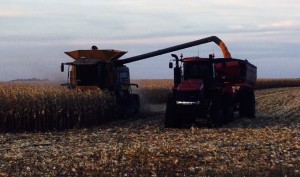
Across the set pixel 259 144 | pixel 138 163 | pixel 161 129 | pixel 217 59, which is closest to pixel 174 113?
pixel 161 129

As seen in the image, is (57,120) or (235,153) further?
(57,120)

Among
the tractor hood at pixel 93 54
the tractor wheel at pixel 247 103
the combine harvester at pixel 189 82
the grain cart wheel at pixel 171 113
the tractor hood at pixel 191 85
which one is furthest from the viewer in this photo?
the tractor hood at pixel 93 54

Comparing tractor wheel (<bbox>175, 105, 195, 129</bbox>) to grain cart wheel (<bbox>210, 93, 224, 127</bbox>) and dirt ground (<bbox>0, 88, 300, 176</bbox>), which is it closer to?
dirt ground (<bbox>0, 88, 300, 176</bbox>)

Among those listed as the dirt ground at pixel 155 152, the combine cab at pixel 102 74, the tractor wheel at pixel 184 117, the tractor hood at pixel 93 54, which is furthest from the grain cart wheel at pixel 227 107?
the tractor hood at pixel 93 54

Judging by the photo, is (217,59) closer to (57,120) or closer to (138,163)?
(57,120)

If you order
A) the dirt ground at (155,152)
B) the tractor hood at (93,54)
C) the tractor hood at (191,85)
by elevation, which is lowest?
the dirt ground at (155,152)

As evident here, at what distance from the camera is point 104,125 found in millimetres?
26438

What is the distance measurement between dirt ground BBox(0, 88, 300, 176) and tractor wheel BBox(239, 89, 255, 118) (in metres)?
5.24

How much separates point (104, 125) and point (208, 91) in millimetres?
4754

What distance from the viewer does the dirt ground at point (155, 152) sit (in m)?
13.5

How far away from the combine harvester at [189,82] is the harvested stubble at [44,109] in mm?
3197

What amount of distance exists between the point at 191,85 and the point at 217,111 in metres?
1.58

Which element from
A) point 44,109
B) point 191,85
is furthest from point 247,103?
point 44,109

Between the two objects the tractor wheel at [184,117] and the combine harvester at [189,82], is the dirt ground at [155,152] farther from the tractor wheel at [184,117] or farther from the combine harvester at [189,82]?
the combine harvester at [189,82]
